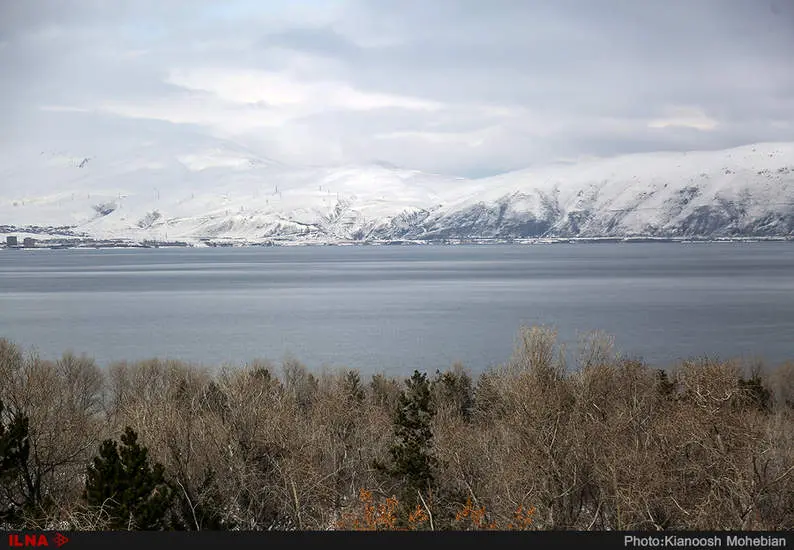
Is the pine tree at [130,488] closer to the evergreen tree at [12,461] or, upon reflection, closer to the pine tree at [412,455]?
the evergreen tree at [12,461]

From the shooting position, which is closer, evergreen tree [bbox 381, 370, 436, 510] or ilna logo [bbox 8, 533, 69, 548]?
ilna logo [bbox 8, 533, 69, 548]

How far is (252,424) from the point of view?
1545cm

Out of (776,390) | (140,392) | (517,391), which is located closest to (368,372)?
(140,392)

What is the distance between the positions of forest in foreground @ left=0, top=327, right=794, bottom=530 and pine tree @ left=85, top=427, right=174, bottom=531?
26 millimetres

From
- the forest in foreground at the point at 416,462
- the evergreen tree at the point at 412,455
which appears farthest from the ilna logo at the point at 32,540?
the evergreen tree at the point at 412,455

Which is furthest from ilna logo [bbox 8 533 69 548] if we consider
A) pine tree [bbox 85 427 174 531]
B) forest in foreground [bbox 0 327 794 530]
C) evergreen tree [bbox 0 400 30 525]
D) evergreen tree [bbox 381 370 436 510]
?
evergreen tree [bbox 381 370 436 510]

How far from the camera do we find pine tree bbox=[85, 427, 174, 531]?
11.4m

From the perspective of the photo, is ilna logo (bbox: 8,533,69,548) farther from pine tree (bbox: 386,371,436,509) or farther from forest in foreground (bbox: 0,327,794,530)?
pine tree (bbox: 386,371,436,509)

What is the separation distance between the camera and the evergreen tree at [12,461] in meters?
12.8

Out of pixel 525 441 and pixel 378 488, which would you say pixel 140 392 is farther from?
pixel 525 441

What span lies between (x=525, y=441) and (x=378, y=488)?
2.79m

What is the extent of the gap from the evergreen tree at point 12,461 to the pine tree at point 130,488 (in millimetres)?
1645

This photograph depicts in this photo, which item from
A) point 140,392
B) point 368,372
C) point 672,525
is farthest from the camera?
point 368,372

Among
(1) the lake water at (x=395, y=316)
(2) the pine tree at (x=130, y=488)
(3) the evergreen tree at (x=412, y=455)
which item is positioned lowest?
(1) the lake water at (x=395, y=316)
